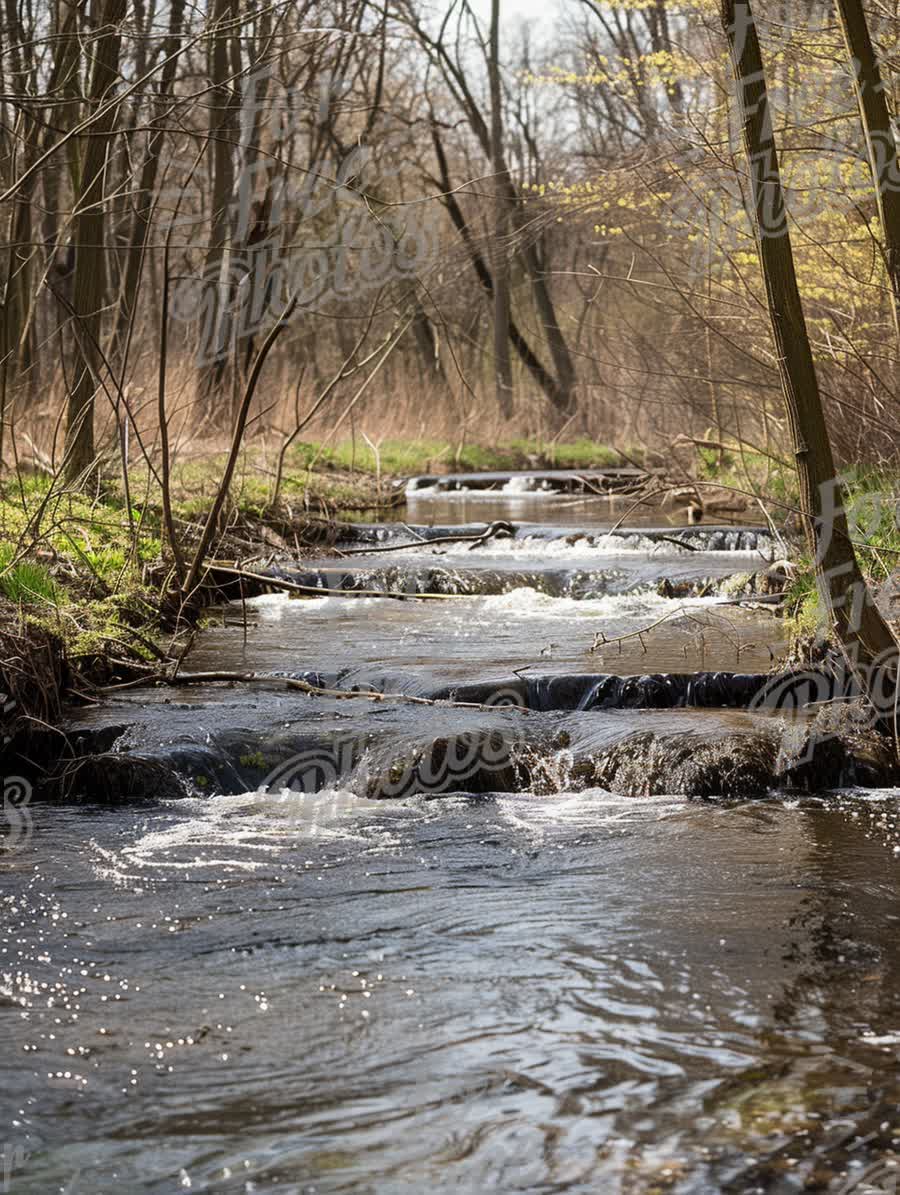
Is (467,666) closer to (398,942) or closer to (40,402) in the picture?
(398,942)

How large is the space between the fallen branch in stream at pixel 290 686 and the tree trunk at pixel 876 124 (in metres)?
2.61

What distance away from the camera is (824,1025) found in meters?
3.35

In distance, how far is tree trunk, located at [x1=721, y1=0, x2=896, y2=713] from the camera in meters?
5.05

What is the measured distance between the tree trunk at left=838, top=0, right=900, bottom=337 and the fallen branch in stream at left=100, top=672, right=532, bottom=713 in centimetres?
261

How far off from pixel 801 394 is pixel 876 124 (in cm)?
97

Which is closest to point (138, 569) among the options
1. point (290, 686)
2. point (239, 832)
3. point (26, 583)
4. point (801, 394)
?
point (26, 583)

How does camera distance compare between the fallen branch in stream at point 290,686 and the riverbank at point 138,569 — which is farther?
the fallen branch in stream at point 290,686

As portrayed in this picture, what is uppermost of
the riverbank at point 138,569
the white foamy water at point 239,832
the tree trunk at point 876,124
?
the tree trunk at point 876,124

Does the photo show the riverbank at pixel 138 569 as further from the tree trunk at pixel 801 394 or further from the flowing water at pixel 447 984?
the flowing water at pixel 447 984

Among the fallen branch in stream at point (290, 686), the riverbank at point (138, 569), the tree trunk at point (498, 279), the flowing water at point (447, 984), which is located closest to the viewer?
the flowing water at point (447, 984)

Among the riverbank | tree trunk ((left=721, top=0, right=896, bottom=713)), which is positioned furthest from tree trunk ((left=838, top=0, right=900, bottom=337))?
the riverbank

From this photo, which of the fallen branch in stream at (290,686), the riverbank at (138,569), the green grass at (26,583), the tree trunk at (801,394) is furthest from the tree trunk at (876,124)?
the green grass at (26,583)

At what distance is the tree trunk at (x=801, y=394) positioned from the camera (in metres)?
5.05

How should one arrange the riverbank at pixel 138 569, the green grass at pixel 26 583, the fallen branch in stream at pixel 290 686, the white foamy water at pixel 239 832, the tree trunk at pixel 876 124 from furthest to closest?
the green grass at pixel 26 583 → the fallen branch in stream at pixel 290 686 → the riverbank at pixel 138 569 → the tree trunk at pixel 876 124 → the white foamy water at pixel 239 832
